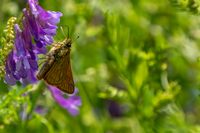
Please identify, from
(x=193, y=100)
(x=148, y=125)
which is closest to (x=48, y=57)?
(x=148, y=125)

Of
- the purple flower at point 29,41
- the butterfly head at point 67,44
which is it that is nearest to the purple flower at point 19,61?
the purple flower at point 29,41

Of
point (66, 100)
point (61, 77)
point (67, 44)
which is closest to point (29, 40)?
point (61, 77)

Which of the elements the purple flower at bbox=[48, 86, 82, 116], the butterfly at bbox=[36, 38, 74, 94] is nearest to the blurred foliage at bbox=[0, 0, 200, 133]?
the purple flower at bbox=[48, 86, 82, 116]

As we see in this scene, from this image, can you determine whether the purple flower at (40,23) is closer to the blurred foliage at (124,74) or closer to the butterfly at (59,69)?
the butterfly at (59,69)

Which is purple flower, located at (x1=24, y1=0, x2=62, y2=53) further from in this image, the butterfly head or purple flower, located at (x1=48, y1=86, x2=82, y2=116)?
purple flower, located at (x1=48, y1=86, x2=82, y2=116)

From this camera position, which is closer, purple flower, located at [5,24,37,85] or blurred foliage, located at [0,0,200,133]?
purple flower, located at [5,24,37,85]
